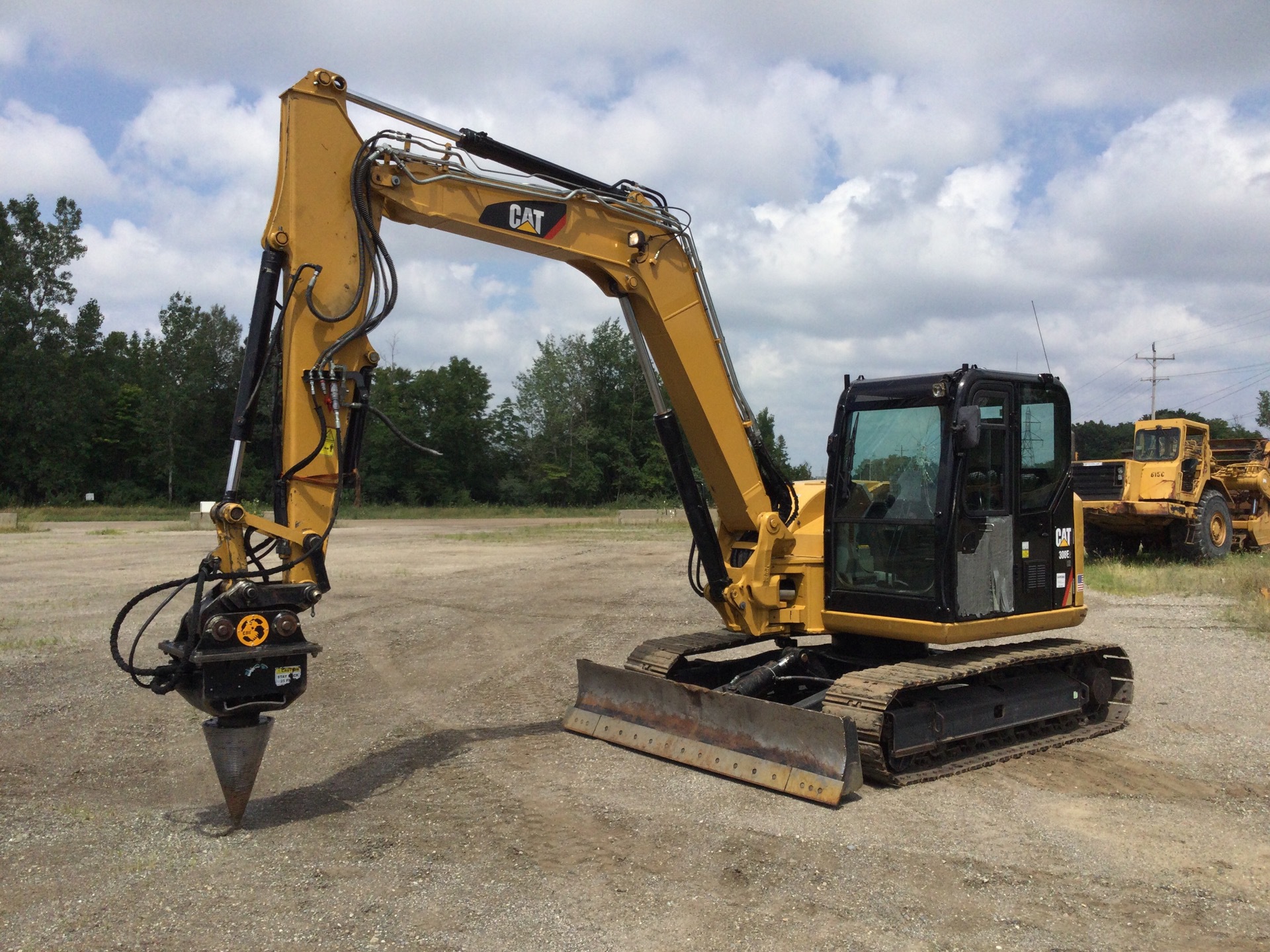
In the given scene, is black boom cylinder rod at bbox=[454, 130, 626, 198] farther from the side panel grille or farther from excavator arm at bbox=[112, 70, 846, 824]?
the side panel grille

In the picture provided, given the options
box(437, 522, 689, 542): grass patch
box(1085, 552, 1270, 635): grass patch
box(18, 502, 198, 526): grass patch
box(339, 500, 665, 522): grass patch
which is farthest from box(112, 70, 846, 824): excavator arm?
box(339, 500, 665, 522): grass patch

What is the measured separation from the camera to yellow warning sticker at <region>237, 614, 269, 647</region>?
5488mm

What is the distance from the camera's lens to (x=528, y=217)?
269 inches

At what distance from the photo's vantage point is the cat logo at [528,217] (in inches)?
264

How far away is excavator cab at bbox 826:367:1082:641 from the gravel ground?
1255 mm

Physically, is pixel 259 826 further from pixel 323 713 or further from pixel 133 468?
pixel 133 468

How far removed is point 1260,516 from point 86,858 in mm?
23932

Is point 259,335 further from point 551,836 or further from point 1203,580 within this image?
point 1203,580

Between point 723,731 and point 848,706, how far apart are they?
86 cm

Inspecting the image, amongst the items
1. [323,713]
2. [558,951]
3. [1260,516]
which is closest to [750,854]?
[558,951]

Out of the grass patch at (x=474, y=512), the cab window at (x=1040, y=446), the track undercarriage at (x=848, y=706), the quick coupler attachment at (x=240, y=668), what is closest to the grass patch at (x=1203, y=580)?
the track undercarriage at (x=848, y=706)

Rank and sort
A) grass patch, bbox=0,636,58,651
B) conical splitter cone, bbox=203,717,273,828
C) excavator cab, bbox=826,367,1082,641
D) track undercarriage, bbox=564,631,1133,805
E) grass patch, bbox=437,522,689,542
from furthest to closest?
grass patch, bbox=437,522,689,542 → grass patch, bbox=0,636,58,651 → excavator cab, bbox=826,367,1082,641 → track undercarriage, bbox=564,631,1133,805 → conical splitter cone, bbox=203,717,273,828

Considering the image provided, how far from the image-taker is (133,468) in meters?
62.7

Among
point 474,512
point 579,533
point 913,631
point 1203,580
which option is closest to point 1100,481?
point 1203,580
